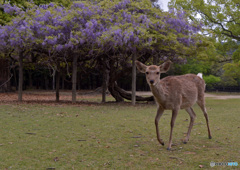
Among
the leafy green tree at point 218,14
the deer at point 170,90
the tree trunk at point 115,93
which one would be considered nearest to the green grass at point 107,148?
the deer at point 170,90

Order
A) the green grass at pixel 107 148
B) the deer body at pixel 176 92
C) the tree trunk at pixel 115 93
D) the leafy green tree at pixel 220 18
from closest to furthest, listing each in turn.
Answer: the green grass at pixel 107 148, the deer body at pixel 176 92, the tree trunk at pixel 115 93, the leafy green tree at pixel 220 18

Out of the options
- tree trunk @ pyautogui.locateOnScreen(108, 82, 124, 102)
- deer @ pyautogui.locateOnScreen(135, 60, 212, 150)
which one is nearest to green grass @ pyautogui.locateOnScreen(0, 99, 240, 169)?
deer @ pyautogui.locateOnScreen(135, 60, 212, 150)

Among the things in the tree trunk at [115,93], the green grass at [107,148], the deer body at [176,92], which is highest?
the deer body at [176,92]

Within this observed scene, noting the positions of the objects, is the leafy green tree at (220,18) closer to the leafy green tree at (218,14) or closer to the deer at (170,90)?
the leafy green tree at (218,14)

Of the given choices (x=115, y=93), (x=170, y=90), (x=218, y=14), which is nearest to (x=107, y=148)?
(x=170, y=90)

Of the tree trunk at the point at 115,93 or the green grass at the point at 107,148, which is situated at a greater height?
the tree trunk at the point at 115,93

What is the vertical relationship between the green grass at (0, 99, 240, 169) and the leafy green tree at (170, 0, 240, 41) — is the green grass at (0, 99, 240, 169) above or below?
below

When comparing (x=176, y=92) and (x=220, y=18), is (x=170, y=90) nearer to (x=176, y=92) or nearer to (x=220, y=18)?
(x=176, y=92)

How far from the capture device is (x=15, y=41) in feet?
52.6

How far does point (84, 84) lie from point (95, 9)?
36.2 metres

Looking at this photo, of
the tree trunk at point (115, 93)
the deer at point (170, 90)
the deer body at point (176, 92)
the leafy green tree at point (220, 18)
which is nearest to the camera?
the deer at point (170, 90)

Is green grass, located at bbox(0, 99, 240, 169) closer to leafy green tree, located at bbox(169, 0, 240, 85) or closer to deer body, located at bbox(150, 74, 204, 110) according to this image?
deer body, located at bbox(150, 74, 204, 110)

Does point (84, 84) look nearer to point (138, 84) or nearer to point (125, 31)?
point (138, 84)

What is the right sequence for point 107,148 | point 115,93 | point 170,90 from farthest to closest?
point 115,93
point 170,90
point 107,148
